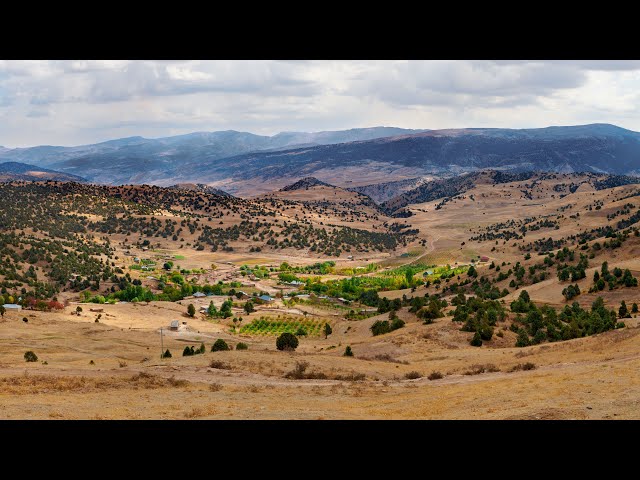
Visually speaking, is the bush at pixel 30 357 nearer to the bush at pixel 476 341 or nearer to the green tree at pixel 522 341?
the bush at pixel 476 341

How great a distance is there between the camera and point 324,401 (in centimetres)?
2438

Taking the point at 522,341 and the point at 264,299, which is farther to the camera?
the point at 264,299

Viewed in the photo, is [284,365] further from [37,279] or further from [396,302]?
[37,279]

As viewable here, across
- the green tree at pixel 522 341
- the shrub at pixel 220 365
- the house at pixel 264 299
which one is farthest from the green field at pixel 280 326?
the shrub at pixel 220 365

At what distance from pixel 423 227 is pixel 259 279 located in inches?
4108

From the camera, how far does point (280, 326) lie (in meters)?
68.8

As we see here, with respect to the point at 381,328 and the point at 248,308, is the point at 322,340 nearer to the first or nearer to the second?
the point at 381,328

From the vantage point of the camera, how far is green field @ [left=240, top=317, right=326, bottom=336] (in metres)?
65.2

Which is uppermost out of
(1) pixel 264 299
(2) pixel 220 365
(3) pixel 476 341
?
(2) pixel 220 365

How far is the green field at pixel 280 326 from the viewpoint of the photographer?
65175mm

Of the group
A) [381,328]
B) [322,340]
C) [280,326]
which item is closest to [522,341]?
[381,328]

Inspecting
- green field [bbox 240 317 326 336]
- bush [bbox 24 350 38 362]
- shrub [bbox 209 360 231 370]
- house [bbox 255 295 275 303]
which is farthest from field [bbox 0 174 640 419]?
bush [bbox 24 350 38 362]

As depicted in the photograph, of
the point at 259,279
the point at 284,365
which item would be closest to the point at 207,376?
the point at 284,365

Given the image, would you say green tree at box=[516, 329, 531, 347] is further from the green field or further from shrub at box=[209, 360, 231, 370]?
the green field
